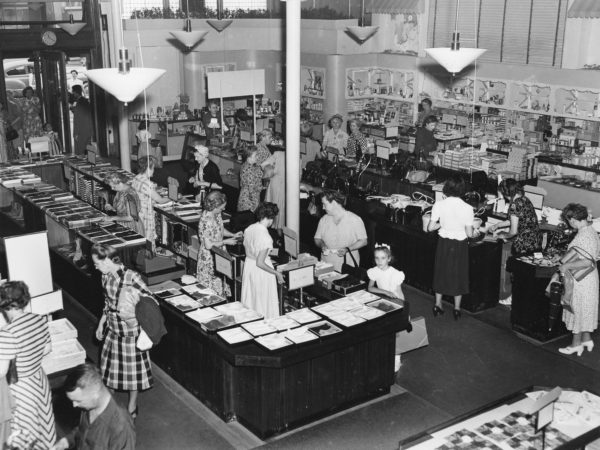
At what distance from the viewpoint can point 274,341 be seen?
5.92 meters

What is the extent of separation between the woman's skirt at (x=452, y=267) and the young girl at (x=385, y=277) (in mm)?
1489

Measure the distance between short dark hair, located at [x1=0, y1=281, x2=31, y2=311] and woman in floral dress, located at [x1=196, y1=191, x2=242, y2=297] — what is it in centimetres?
239

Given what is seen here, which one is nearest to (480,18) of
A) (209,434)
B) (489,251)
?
(489,251)

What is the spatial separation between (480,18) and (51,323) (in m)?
11.1

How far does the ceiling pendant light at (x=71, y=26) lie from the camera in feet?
52.2

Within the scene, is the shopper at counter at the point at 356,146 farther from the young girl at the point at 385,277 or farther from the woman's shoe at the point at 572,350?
the young girl at the point at 385,277

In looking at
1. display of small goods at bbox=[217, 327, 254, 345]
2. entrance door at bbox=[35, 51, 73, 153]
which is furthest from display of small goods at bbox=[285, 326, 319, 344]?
entrance door at bbox=[35, 51, 73, 153]

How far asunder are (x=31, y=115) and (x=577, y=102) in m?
10.5

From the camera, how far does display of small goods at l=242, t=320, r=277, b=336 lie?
19.9ft

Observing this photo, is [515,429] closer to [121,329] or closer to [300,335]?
[300,335]

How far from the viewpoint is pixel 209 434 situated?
20.0ft

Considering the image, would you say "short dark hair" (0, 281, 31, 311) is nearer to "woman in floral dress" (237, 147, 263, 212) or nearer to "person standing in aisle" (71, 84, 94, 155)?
"woman in floral dress" (237, 147, 263, 212)

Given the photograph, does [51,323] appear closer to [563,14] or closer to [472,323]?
[472,323]

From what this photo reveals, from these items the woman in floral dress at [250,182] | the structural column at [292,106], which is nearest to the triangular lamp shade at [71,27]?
the woman in floral dress at [250,182]
